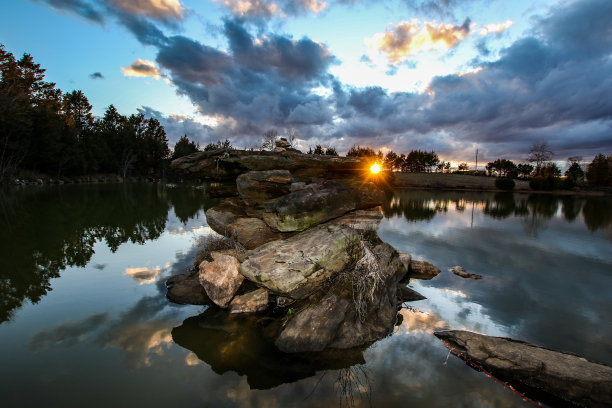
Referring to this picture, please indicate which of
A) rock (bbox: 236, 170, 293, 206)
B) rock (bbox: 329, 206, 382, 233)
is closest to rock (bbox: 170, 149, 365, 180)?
rock (bbox: 236, 170, 293, 206)

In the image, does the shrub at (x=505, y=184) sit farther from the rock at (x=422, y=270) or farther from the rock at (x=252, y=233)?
the rock at (x=252, y=233)

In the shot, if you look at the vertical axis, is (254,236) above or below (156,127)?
below

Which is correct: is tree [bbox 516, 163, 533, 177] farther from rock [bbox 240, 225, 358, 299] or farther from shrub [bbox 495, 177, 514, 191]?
rock [bbox 240, 225, 358, 299]

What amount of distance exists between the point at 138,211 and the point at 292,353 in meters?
30.3

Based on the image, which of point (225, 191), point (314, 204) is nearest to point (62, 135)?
point (225, 191)

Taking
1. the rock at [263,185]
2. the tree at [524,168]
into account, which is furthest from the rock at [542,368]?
the tree at [524,168]

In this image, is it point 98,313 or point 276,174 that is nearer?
point 98,313

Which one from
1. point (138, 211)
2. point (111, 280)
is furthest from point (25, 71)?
point (111, 280)

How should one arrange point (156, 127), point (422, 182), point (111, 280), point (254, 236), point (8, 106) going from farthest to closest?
point (156, 127) → point (422, 182) → point (8, 106) → point (254, 236) → point (111, 280)

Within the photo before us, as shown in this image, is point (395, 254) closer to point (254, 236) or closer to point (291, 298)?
point (291, 298)

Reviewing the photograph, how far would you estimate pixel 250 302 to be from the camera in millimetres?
8969

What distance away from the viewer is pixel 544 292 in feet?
39.5

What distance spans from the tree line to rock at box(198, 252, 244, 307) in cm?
5827

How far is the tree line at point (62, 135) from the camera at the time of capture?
51312 mm
